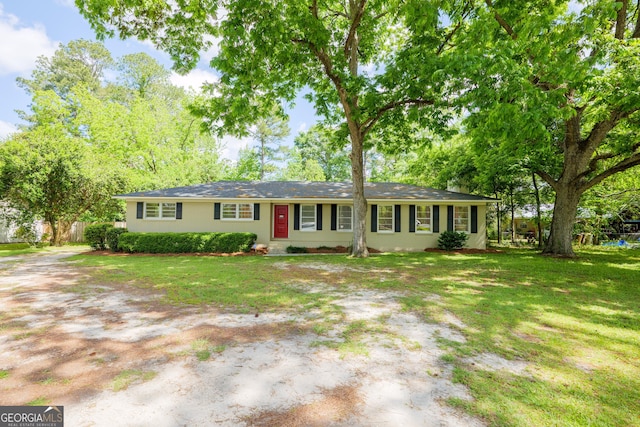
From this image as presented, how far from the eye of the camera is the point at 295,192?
50.3ft

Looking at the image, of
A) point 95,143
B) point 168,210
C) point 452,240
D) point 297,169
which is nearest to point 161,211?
point 168,210

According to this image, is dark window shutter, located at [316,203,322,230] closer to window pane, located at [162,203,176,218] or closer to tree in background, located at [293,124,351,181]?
window pane, located at [162,203,176,218]

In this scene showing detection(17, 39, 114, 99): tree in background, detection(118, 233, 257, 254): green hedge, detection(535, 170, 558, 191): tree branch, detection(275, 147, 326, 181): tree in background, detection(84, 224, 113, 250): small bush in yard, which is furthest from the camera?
detection(275, 147, 326, 181): tree in background

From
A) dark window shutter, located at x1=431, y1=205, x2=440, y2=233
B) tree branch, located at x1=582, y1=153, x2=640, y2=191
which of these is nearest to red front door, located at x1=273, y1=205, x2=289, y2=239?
dark window shutter, located at x1=431, y1=205, x2=440, y2=233

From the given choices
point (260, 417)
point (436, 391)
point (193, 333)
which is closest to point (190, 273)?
point (193, 333)

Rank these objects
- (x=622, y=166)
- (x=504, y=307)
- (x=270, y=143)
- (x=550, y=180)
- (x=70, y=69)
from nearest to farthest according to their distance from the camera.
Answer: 1. (x=504, y=307)
2. (x=622, y=166)
3. (x=550, y=180)
4. (x=70, y=69)
5. (x=270, y=143)

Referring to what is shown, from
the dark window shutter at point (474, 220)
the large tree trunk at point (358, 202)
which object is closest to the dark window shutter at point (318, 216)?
the large tree trunk at point (358, 202)

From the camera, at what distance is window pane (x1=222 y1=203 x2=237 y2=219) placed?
14758mm

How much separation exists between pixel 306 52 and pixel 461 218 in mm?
10576

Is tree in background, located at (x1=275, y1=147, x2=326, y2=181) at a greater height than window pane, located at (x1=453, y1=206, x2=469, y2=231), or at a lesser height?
greater

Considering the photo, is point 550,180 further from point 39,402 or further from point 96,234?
point 96,234

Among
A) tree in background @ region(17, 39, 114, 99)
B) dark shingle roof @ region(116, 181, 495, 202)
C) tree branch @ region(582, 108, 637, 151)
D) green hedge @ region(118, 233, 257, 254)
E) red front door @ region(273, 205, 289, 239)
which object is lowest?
green hedge @ region(118, 233, 257, 254)

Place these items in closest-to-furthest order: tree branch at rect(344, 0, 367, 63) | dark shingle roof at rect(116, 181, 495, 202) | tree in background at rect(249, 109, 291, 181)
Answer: tree branch at rect(344, 0, 367, 63) → dark shingle roof at rect(116, 181, 495, 202) → tree in background at rect(249, 109, 291, 181)

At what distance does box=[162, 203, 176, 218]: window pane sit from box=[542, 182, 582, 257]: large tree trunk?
17.2 meters
